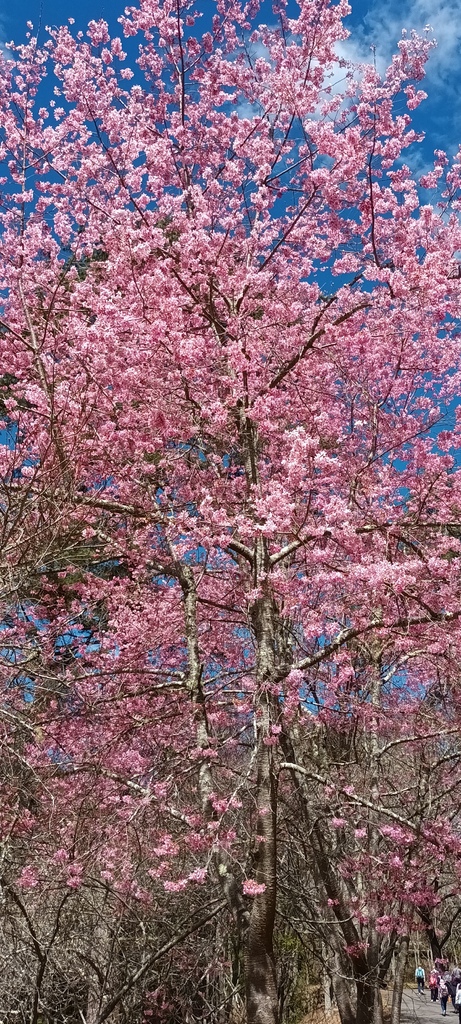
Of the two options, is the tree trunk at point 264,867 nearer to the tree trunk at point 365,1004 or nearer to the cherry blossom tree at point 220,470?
the cherry blossom tree at point 220,470

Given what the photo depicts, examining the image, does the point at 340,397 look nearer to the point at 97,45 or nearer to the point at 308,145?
the point at 308,145

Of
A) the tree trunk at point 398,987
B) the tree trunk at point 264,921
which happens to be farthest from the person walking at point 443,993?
the tree trunk at point 264,921

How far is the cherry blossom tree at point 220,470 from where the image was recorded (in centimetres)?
614

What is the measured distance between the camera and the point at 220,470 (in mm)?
7484

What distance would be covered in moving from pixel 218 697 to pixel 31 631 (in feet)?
7.19

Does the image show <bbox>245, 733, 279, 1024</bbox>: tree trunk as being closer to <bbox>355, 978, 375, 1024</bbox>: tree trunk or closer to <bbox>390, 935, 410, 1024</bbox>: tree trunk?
<bbox>355, 978, 375, 1024</bbox>: tree trunk

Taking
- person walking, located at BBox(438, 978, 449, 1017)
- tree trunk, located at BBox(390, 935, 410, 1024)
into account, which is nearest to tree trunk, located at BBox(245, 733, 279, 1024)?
tree trunk, located at BBox(390, 935, 410, 1024)

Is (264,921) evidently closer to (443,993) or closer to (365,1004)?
(365,1004)

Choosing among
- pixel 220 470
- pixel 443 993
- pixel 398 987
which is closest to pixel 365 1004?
pixel 398 987

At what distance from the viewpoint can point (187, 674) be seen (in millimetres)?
6543

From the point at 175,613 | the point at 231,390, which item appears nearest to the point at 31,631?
the point at 175,613

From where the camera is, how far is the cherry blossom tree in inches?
242

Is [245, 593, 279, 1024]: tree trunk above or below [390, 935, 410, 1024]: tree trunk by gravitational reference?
above

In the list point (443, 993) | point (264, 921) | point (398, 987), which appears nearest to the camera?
point (264, 921)
